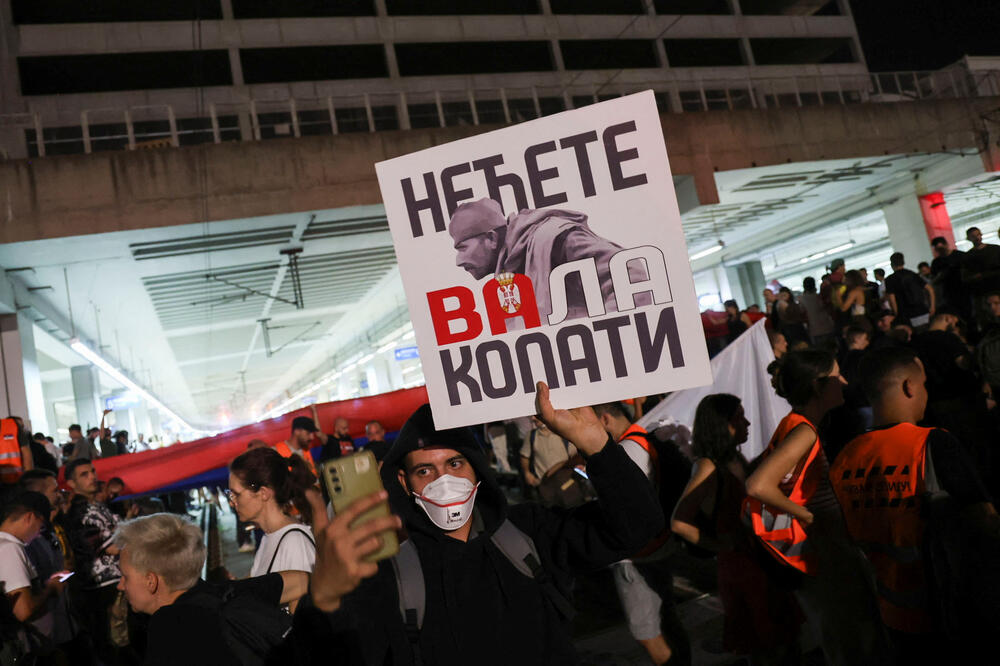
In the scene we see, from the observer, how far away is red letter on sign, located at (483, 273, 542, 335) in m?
2.44

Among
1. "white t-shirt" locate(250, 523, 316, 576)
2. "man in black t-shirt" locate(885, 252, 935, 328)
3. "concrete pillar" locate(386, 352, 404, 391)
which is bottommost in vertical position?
"white t-shirt" locate(250, 523, 316, 576)

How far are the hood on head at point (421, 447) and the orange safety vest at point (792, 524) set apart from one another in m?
1.49

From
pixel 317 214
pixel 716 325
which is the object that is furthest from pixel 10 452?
pixel 716 325

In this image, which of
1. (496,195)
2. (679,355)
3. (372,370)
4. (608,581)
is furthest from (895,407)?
(372,370)

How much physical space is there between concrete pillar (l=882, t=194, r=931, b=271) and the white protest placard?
25566 millimetres

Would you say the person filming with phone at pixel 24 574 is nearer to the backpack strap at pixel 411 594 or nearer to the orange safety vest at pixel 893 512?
the backpack strap at pixel 411 594

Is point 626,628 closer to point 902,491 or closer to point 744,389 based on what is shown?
point 744,389

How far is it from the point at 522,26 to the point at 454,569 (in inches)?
1258

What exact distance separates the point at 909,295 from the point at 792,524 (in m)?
8.47

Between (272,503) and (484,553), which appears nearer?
(484,553)

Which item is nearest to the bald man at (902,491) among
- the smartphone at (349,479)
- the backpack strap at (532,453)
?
the smartphone at (349,479)

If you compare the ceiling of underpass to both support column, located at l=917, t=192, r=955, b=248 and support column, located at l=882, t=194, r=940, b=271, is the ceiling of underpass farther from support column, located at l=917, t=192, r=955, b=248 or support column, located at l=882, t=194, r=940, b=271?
support column, located at l=917, t=192, r=955, b=248

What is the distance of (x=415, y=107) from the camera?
30172 millimetres

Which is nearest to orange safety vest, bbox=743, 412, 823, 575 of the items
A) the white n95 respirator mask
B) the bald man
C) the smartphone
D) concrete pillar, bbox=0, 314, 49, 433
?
the bald man
